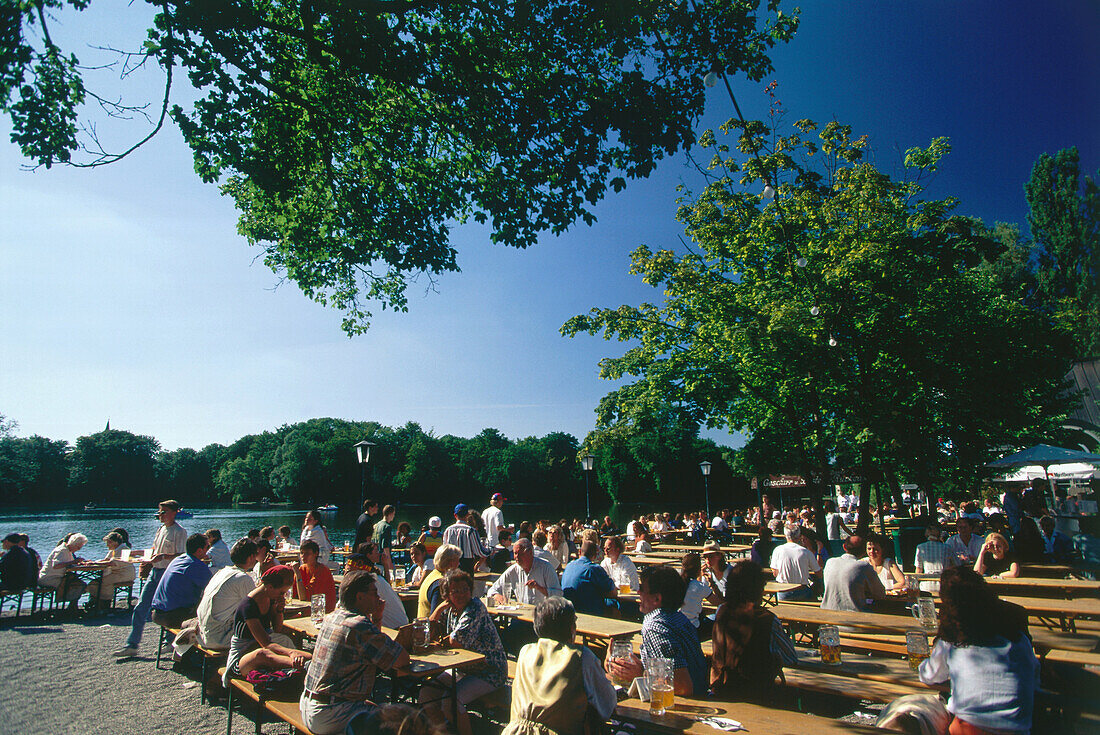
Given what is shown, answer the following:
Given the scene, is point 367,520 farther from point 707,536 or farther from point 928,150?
point 928,150

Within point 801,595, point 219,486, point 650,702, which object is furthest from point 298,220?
point 219,486

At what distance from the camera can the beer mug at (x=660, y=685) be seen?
273 centimetres

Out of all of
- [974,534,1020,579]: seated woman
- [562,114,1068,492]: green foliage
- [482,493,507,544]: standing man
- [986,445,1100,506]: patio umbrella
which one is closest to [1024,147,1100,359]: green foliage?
[562,114,1068,492]: green foliage

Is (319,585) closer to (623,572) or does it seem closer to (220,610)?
(220,610)

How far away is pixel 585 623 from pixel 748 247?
41.3ft

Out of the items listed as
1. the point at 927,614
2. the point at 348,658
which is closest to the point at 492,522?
the point at 348,658

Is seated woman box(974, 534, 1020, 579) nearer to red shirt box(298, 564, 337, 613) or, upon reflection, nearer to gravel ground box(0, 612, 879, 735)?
gravel ground box(0, 612, 879, 735)

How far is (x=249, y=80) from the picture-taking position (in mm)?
6020

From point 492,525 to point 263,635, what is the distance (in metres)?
6.67

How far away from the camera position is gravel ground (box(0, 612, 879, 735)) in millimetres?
4938

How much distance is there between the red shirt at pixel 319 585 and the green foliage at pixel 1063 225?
39712mm

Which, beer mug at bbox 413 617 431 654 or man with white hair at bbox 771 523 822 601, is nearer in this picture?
beer mug at bbox 413 617 431 654

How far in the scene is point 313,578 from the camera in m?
6.57

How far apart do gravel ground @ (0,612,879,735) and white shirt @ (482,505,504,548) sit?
544 cm
